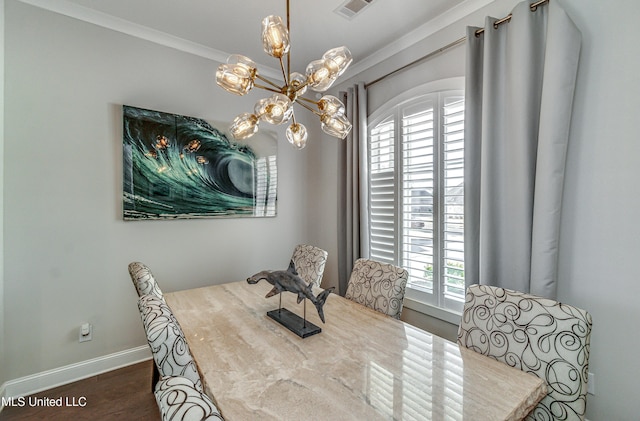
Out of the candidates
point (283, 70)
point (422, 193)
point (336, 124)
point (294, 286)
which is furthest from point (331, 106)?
point (422, 193)

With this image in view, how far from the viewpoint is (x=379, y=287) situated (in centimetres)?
186

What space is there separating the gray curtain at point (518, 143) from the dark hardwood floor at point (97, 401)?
2.41 m

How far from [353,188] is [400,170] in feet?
1.63

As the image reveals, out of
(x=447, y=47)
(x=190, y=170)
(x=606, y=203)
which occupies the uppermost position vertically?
(x=447, y=47)

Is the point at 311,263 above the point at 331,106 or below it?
below

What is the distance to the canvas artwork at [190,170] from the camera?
7.97 ft

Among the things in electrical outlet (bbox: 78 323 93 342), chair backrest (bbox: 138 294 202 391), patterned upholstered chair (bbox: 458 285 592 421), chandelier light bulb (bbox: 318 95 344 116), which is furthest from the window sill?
electrical outlet (bbox: 78 323 93 342)

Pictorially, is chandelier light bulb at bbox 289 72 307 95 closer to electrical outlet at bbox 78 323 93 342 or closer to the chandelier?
the chandelier

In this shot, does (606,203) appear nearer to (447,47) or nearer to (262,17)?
(447,47)

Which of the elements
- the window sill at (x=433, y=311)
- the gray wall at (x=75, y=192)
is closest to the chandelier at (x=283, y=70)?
the gray wall at (x=75, y=192)

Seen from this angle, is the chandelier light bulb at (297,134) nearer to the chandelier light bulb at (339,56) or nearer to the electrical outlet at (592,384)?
the chandelier light bulb at (339,56)

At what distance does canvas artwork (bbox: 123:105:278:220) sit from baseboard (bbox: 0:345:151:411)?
1.15m

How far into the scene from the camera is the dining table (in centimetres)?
90

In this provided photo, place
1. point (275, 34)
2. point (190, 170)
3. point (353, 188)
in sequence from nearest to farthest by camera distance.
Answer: point (275, 34) → point (190, 170) → point (353, 188)
